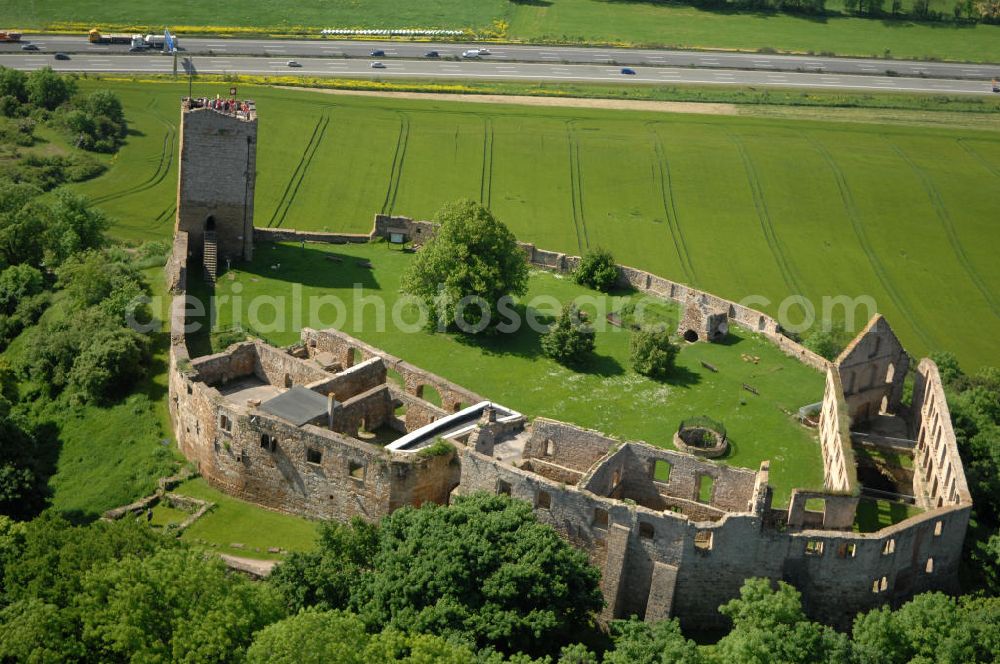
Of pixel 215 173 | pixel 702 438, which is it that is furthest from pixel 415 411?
pixel 215 173

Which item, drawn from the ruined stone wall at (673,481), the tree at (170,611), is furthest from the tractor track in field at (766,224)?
the tree at (170,611)

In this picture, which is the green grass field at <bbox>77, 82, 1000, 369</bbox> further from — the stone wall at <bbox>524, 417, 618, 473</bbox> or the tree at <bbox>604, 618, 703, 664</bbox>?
the tree at <bbox>604, 618, 703, 664</bbox>

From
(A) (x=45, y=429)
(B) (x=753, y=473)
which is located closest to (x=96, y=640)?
(A) (x=45, y=429)

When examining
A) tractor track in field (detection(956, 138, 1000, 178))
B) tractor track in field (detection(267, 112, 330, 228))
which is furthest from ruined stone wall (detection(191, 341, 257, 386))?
tractor track in field (detection(956, 138, 1000, 178))

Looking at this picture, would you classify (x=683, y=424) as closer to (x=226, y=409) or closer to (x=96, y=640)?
(x=226, y=409)

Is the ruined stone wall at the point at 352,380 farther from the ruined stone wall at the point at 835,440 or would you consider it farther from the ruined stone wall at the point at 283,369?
the ruined stone wall at the point at 835,440

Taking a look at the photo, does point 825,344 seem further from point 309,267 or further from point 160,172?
Result: point 160,172
